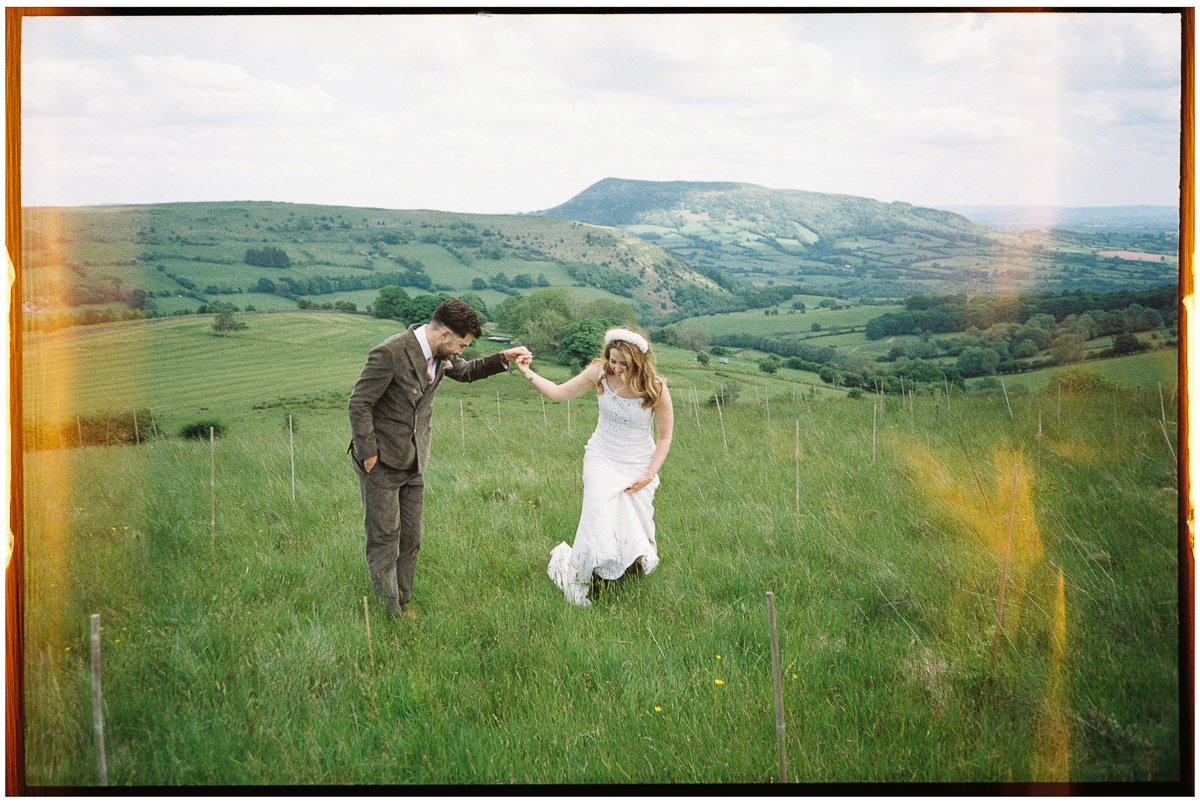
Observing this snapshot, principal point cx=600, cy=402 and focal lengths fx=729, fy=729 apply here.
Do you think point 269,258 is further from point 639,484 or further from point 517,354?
point 639,484

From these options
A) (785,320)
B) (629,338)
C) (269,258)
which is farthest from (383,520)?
(269,258)

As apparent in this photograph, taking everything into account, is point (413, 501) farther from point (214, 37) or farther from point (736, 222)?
point (736, 222)

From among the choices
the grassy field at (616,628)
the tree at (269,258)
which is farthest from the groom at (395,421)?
the tree at (269,258)

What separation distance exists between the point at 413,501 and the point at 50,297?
1.95 metres

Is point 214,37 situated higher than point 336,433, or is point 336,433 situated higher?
point 214,37

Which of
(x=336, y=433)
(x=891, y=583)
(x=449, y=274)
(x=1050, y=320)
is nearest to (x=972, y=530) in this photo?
(x=891, y=583)

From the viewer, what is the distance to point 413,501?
4.12 meters

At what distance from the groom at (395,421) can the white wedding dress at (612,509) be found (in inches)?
31.2

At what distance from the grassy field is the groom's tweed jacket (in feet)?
2.88

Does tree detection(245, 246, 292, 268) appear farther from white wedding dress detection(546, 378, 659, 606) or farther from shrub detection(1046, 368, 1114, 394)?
shrub detection(1046, 368, 1114, 394)

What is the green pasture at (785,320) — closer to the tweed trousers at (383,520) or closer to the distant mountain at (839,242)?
the distant mountain at (839,242)

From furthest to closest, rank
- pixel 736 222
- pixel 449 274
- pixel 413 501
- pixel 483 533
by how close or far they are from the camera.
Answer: pixel 449 274, pixel 736 222, pixel 483 533, pixel 413 501

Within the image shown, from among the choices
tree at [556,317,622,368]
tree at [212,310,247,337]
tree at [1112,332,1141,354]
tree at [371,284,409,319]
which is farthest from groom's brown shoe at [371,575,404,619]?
tree at [371,284,409,319]

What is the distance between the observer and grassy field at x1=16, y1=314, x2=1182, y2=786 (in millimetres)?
2967
